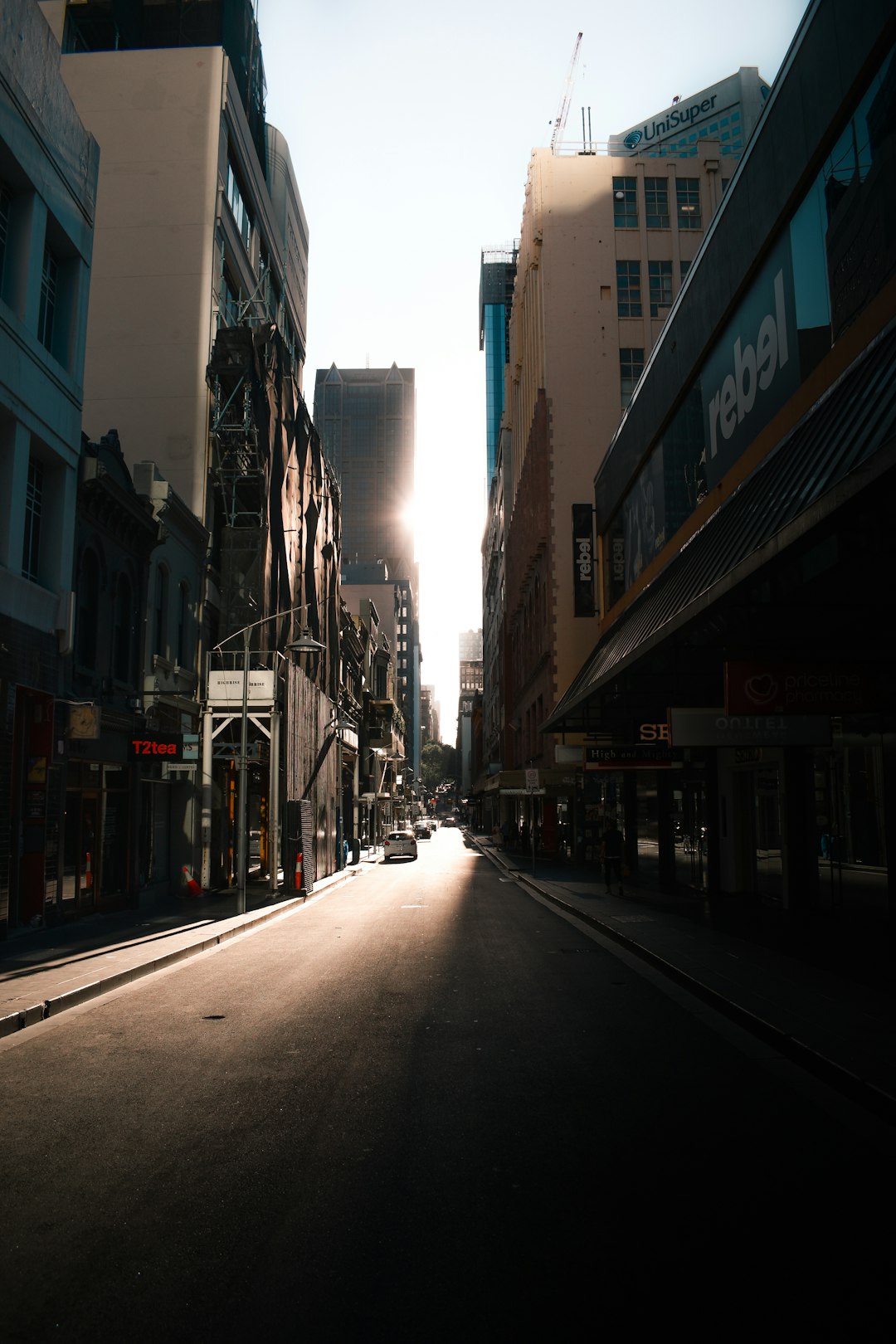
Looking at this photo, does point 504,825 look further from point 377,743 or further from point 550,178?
point 550,178

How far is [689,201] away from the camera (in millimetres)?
49344

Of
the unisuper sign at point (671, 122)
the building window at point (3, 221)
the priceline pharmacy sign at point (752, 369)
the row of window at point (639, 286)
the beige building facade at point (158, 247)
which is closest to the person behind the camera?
the priceline pharmacy sign at point (752, 369)

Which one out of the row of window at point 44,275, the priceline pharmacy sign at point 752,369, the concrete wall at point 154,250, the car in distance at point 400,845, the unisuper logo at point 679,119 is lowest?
the car in distance at point 400,845

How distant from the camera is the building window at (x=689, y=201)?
49.1 meters

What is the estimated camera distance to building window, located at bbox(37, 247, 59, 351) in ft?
61.4

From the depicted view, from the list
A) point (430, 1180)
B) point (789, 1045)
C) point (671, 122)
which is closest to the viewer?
point (430, 1180)

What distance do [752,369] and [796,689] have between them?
699cm

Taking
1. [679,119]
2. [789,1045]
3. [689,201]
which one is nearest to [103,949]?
[789,1045]

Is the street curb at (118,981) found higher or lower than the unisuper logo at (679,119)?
lower

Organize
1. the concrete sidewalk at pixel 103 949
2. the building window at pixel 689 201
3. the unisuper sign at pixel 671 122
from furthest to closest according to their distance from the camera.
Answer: the unisuper sign at pixel 671 122 < the building window at pixel 689 201 < the concrete sidewalk at pixel 103 949

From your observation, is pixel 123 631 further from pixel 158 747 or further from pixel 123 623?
pixel 158 747

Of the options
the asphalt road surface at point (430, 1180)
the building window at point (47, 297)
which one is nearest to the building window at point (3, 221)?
the building window at point (47, 297)

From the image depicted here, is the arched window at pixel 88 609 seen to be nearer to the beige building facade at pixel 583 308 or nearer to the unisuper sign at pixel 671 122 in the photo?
the beige building facade at pixel 583 308

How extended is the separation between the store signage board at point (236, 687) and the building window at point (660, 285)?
29.6m
